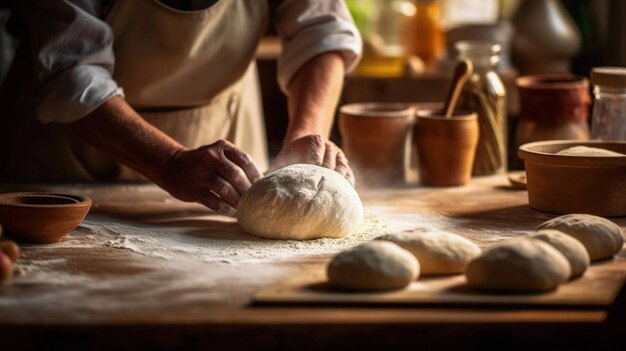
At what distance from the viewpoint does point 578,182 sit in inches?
74.5

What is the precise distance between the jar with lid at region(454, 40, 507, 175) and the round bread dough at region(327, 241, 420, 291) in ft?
3.41

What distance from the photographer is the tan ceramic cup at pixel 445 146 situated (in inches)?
88.6

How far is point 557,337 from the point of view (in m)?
1.26

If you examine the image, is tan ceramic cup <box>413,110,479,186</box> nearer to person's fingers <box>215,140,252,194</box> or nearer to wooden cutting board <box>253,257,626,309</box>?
person's fingers <box>215,140,252,194</box>

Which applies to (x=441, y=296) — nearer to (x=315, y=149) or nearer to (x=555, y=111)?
(x=315, y=149)

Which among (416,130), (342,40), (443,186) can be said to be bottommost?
(443,186)

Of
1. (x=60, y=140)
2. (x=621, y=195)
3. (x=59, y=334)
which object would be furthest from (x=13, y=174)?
(x=621, y=195)

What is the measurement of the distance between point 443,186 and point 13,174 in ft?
3.64

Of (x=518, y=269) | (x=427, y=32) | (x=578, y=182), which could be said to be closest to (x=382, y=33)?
(x=427, y=32)

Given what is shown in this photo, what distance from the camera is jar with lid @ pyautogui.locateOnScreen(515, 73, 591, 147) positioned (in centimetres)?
233

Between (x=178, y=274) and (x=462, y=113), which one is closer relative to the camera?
(x=178, y=274)

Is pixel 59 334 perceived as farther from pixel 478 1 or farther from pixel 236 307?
pixel 478 1

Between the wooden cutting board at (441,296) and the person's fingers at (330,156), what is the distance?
55cm

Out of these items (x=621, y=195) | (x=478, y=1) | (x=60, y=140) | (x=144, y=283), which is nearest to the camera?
(x=144, y=283)
